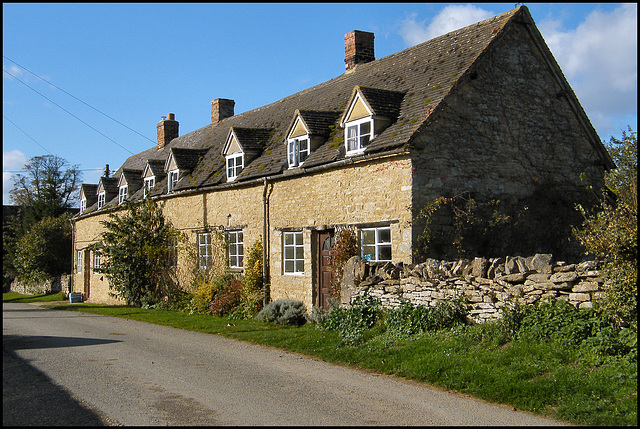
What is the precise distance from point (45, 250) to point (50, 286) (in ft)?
7.75

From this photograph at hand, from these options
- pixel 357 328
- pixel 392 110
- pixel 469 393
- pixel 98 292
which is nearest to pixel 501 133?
pixel 392 110

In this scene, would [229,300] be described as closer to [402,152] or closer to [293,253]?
[293,253]

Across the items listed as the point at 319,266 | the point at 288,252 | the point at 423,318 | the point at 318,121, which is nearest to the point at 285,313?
the point at 319,266

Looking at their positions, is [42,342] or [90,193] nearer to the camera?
[42,342]

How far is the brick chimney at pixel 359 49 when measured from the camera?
21.1 metres

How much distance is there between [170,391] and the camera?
332 inches

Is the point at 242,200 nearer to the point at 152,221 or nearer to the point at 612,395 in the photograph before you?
the point at 152,221

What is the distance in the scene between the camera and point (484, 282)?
1043cm

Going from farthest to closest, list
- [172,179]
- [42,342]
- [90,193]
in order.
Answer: [90,193]
[172,179]
[42,342]

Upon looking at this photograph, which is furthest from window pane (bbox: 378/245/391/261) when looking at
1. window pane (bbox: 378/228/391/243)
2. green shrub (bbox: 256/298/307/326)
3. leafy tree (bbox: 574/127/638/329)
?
leafy tree (bbox: 574/127/638/329)

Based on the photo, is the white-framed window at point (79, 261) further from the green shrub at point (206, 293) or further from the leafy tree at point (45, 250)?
the green shrub at point (206, 293)

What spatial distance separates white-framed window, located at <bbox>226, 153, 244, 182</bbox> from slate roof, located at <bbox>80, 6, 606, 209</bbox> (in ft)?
1.23

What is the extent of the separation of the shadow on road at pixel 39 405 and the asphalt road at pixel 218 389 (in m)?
0.03

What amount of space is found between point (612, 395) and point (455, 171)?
766cm
